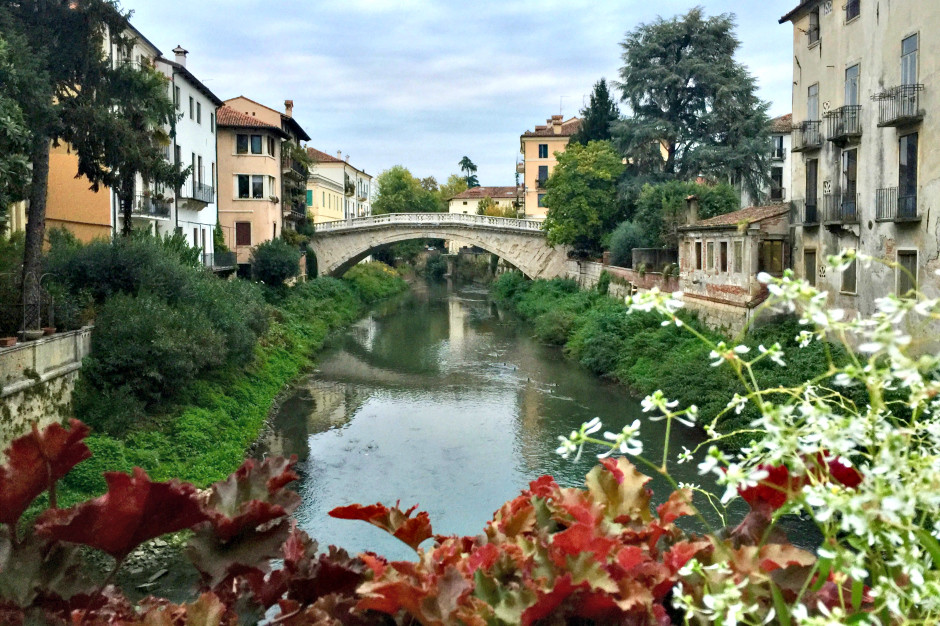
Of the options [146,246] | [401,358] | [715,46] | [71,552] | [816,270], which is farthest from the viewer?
[715,46]

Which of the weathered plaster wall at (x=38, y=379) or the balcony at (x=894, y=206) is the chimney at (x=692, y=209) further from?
the weathered plaster wall at (x=38, y=379)

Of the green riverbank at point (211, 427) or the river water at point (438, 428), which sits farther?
the river water at point (438, 428)

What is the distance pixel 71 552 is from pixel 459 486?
1199 centimetres

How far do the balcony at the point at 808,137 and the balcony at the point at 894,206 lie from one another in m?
2.94

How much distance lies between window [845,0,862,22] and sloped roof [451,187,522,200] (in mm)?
65424

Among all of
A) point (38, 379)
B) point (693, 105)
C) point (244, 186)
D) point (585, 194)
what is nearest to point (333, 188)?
point (244, 186)

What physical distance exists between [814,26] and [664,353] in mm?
8145

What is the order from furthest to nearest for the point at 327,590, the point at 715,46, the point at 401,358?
the point at 715,46 → the point at 401,358 → the point at 327,590

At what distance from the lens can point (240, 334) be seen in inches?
743

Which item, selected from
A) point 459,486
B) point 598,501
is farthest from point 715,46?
point 598,501

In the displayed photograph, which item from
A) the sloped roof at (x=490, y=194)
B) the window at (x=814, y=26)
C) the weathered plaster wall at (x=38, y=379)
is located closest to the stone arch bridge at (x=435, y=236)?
the window at (x=814, y=26)

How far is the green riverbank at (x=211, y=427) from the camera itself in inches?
519

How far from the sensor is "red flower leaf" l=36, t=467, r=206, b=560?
102 inches

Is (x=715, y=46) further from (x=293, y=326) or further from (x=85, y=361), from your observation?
(x=85, y=361)
